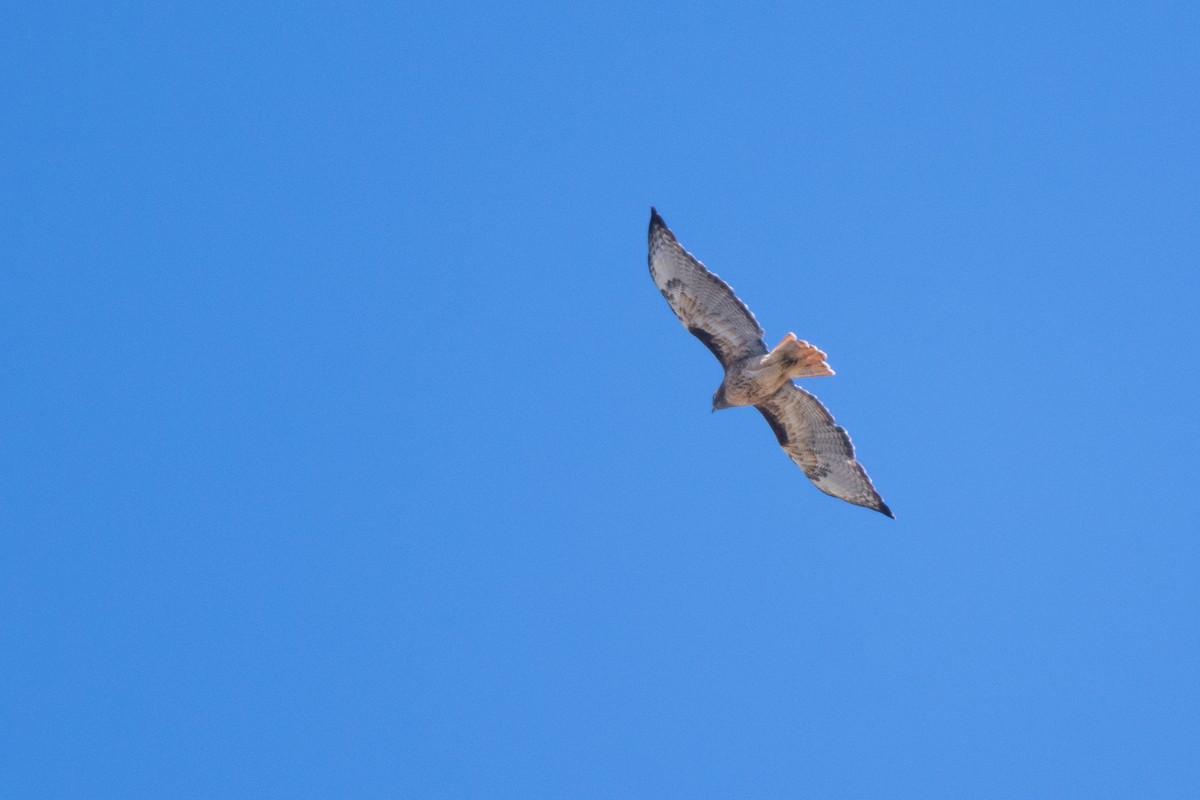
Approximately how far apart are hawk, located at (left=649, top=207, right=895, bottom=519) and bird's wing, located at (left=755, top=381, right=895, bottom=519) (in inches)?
0.4

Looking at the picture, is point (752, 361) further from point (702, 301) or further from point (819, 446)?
point (819, 446)

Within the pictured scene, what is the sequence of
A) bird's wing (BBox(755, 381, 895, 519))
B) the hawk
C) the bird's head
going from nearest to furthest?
the hawk, the bird's head, bird's wing (BBox(755, 381, 895, 519))

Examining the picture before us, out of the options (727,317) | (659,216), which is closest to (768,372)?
(727,317)

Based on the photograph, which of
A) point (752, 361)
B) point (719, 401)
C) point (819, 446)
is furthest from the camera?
point (819, 446)

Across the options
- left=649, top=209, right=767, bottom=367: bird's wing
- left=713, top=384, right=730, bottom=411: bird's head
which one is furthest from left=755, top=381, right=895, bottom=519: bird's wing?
left=649, top=209, right=767, bottom=367: bird's wing

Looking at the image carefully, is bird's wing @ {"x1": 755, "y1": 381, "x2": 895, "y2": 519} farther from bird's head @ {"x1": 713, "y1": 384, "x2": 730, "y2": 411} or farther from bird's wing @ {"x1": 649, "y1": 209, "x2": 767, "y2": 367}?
bird's wing @ {"x1": 649, "y1": 209, "x2": 767, "y2": 367}

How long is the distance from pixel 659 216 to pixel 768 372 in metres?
1.95

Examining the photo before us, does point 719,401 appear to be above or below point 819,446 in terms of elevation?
above

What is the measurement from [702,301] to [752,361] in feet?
2.64

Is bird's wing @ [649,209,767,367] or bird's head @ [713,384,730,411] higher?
bird's wing @ [649,209,767,367]

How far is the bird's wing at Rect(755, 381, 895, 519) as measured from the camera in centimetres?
1636

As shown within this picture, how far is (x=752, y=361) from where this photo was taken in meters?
15.7

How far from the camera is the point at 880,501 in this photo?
55.2ft

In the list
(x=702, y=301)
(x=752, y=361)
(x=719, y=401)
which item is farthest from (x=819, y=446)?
(x=702, y=301)
